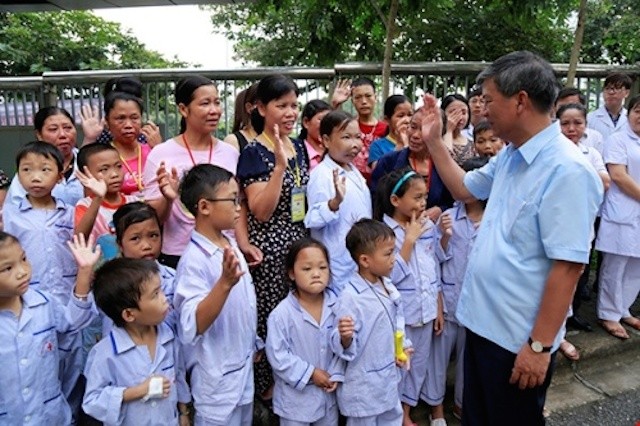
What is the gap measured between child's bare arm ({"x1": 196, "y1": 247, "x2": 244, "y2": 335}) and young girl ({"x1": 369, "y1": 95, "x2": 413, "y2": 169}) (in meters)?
1.75

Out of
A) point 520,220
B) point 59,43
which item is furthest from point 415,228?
point 59,43

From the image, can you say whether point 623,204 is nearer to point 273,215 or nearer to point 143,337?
point 273,215

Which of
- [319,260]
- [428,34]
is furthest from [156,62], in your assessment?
[319,260]

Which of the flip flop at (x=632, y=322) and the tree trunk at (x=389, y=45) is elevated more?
the tree trunk at (x=389, y=45)

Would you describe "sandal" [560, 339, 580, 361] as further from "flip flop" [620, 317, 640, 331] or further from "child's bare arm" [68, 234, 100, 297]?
"child's bare arm" [68, 234, 100, 297]

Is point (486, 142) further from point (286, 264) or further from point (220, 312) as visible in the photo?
point (220, 312)

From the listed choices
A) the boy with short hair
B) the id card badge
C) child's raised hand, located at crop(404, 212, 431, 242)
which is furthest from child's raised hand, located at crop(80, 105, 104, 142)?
the boy with short hair

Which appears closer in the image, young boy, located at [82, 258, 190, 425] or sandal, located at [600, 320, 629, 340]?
young boy, located at [82, 258, 190, 425]

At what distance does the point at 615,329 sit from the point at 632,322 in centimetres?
26

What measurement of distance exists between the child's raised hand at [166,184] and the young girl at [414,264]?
1.10 meters

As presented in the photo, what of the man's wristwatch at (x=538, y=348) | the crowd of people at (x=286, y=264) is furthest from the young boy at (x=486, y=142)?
the man's wristwatch at (x=538, y=348)

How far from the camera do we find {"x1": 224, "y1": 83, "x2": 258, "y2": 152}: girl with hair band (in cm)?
312

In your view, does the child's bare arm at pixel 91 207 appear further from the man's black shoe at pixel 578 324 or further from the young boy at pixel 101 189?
the man's black shoe at pixel 578 324

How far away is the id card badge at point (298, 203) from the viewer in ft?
9.45
